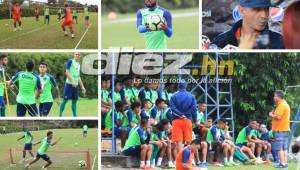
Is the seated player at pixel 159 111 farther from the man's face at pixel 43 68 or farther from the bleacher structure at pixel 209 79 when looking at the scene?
the man's face at pixel 43 68

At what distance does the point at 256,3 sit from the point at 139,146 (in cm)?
187

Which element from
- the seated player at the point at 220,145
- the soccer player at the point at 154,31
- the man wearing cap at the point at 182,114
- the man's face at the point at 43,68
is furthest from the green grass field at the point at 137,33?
the seated player at the point at 220,145

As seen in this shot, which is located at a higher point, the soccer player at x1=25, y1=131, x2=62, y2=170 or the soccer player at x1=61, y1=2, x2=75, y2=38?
the soccer player at x1=61, y1=2, x2=75, y2=38

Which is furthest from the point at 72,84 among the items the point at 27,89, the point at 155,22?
the point at 155,22

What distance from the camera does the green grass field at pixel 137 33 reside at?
36.8 ft

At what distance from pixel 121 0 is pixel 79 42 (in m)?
1.31

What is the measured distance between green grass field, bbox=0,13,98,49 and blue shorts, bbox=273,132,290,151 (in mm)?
2076

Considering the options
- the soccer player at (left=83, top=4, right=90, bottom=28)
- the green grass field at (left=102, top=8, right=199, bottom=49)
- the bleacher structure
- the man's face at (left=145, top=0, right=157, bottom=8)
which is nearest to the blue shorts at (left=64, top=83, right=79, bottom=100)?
the bleacher structure

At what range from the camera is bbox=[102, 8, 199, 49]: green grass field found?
11.2 metres

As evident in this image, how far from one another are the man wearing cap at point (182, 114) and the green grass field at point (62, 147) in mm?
816

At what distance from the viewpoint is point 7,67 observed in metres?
10.9

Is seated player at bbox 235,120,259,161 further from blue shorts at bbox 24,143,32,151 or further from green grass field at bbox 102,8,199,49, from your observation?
blue shorts at bbox 24,143,32,151

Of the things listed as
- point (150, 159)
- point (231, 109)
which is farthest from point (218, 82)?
point (150, 159)

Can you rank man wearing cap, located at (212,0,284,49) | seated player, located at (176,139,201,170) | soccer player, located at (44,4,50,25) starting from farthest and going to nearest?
man wearing cap, located at (212,0,284,49) < soccer player, located at (44,4,50,25) < seated player, located at (176,139,201,170)
